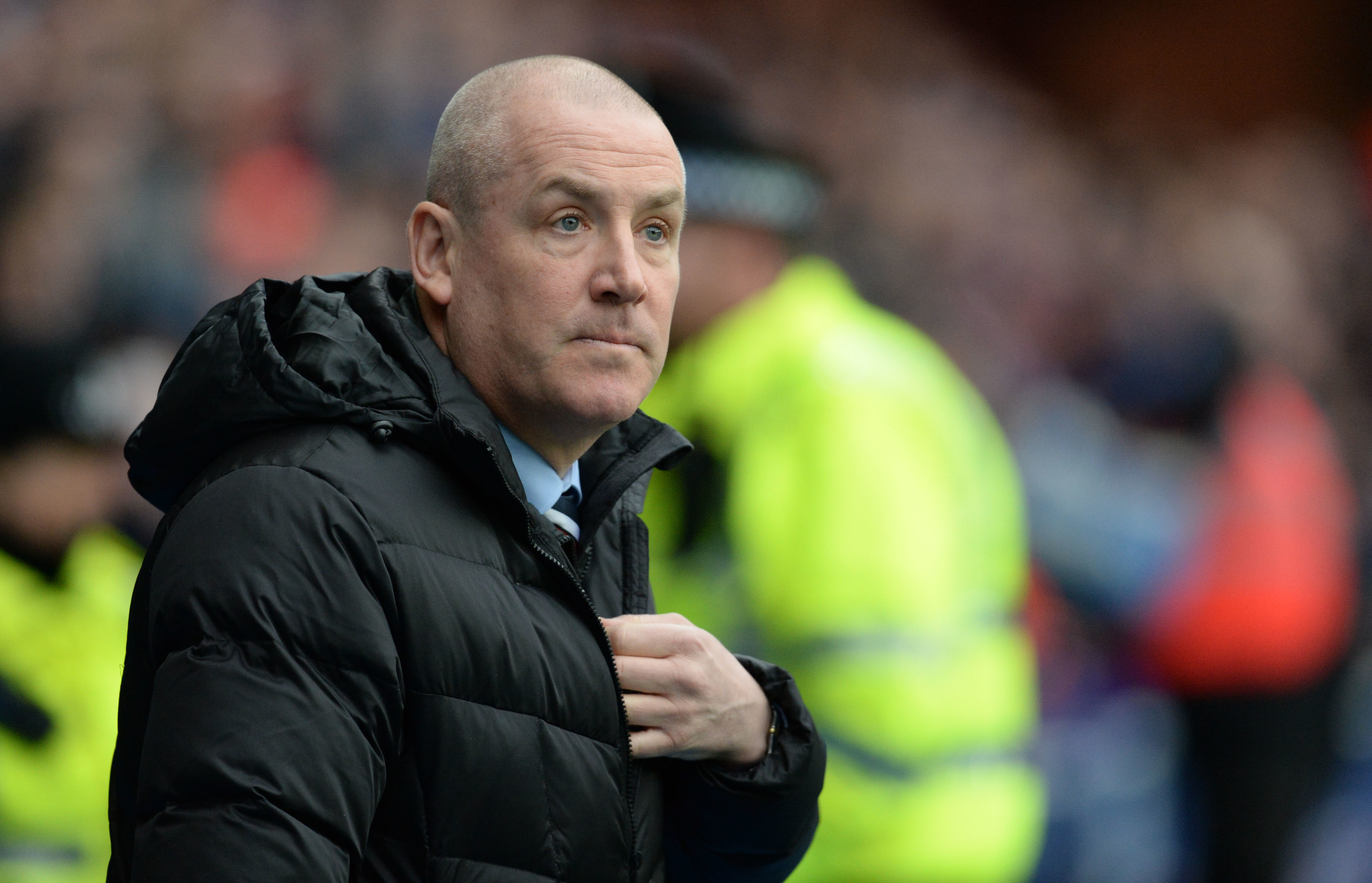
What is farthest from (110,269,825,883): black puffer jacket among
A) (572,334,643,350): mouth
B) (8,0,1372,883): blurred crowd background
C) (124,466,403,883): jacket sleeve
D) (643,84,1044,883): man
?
(8,0,1372,883): blurred crowd background

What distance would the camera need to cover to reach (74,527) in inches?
127

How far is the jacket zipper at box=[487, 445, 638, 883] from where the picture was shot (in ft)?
3.99

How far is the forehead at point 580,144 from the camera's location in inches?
50.6

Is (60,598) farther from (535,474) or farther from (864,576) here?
(535,474)

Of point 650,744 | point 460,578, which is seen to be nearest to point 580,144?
point 460,578

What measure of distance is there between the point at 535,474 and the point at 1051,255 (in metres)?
4.12

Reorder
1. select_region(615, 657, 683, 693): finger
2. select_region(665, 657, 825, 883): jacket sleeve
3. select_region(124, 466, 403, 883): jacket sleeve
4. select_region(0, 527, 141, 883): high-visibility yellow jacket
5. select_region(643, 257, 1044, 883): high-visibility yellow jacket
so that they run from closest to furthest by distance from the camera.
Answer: select_region(124, 466, 403, 883): jacket sleeve → select_region(615, 657, 683, 693): finger → select_region(665, 657, 825, 883): jacket sleeve → select_region(643, 257, 1044, 883): high-visibility yellow jacket → select_region(0, 527, 141, 883): high-visibility yellow jacket

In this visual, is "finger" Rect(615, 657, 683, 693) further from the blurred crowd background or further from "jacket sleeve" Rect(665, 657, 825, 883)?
the blurred crowd background

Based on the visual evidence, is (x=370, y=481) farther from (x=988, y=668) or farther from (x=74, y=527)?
(x=74, y=527)

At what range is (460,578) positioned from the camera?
3.76 ft

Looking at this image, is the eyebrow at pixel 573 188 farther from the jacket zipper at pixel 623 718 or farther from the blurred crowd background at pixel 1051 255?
the blurred crowd background at pixel 1051 255

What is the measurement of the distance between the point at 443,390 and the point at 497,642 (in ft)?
0.78

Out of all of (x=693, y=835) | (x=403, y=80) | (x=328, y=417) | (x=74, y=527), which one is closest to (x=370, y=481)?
(x=328, y=417)

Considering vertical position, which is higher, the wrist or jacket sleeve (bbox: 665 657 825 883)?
the wrist
